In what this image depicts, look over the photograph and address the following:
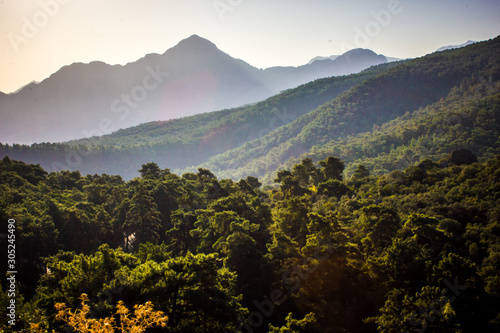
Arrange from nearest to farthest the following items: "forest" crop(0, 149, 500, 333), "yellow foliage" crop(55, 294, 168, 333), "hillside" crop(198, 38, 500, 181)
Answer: "yellow foliage" crop(55, 294, 168, 333)
"forest" crop(0, 149, 500, 333)
"hillside" crop(198, 38, 500, 181)

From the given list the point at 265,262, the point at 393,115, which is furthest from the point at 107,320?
the point at 393,115

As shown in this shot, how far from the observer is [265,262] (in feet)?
94.3

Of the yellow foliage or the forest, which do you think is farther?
the forest

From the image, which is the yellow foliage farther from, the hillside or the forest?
the hillside

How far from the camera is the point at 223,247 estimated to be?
27.6 metres

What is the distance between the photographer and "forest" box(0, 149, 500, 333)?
1681 cm

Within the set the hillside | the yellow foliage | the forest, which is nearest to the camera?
the yellow foliage

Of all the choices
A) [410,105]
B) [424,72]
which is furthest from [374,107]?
[424,72]

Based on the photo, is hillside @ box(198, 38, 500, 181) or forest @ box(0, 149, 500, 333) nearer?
forest @ box(0, 149, 500, 333)

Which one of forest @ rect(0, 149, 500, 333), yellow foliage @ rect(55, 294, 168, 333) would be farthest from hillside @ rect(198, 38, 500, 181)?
yellow foliage @ rect(55, 294, 168, 333)

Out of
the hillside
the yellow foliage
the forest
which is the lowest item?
the forest

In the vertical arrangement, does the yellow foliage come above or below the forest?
above

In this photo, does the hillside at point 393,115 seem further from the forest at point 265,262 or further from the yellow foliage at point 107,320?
the yellow foliage at point 107,320

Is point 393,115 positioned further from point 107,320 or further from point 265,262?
point 107,320
